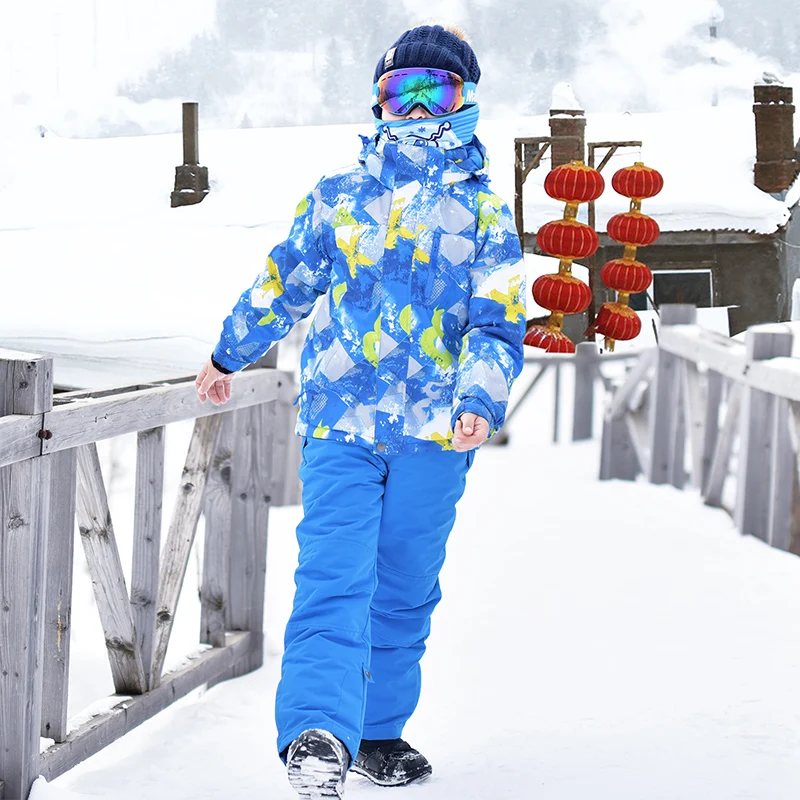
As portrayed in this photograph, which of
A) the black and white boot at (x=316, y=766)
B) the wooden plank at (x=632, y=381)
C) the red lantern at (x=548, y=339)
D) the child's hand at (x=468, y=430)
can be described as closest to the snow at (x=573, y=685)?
the black and white boot at (x=316, y=766)

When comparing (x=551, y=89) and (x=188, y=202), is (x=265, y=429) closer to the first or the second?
(x=188, y=202)

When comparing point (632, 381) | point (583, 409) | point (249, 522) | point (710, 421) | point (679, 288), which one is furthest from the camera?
point (583, 409)

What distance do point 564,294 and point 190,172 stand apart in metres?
1.01

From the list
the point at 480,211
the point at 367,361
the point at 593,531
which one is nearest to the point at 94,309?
the point at 367,361

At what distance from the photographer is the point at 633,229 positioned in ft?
7.32

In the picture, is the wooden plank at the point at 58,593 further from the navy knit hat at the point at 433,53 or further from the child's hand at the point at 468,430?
the navy knit hat at the point at 433,53

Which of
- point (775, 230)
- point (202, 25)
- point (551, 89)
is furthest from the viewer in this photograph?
point (202, 25)

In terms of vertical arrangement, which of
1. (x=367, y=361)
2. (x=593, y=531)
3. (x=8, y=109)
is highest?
(x=8, y=109)

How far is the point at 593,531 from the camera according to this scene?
15.1 ft

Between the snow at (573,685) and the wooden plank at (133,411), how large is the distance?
0.61 m

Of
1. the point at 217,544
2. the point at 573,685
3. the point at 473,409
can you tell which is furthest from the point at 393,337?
the point at 573,685

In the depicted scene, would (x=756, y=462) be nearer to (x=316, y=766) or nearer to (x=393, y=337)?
(x=393, y=337)

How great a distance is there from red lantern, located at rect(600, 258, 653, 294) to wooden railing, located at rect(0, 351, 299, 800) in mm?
916

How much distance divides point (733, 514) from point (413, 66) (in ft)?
10.3
